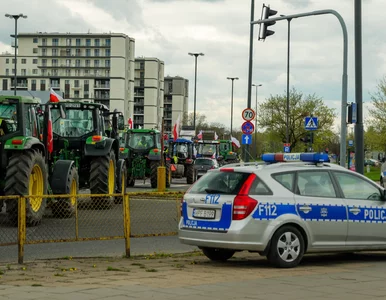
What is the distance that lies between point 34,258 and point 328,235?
449cm

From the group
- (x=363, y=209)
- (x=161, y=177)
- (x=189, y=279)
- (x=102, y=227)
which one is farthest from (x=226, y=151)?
(x=189, y=279)

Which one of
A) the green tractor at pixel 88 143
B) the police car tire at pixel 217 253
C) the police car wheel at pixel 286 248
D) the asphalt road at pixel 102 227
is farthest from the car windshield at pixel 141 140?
the police car wheel at pixel 286 248

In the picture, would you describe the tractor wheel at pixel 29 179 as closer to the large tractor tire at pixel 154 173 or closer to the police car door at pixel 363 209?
the police car door at pixel 363 209

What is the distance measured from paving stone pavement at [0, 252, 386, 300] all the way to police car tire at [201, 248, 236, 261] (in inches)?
5.5

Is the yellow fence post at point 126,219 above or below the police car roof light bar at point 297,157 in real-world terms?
below

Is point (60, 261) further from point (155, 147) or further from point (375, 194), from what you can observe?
point (155, 147)

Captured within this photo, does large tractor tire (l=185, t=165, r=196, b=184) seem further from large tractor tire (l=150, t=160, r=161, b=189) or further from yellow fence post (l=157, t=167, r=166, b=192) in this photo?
yellow fence post (l=157, t=167, r=166, b=192)

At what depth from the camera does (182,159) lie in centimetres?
4634

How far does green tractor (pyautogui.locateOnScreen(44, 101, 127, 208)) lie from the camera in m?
22.0

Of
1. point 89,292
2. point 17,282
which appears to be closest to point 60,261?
point 17,282

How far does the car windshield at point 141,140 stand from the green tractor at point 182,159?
18.6ft

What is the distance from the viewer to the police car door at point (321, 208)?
12.1 meters

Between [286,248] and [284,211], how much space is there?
1.72ft

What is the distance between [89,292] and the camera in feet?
30.4
